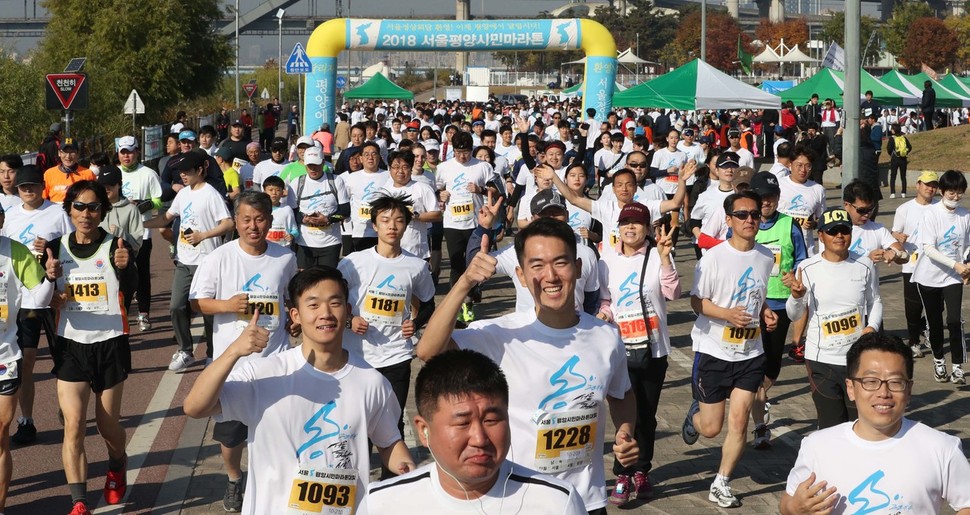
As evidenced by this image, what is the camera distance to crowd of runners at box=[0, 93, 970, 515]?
4199mm

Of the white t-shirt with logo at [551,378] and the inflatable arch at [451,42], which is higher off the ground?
the inflatable arch at [451,42]

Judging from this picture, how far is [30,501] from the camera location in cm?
734

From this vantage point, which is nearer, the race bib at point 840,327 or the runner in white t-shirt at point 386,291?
the runner in white t-shirt at point 386,291

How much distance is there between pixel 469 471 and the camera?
9.52ft

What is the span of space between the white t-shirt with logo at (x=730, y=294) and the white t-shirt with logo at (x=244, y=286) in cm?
240

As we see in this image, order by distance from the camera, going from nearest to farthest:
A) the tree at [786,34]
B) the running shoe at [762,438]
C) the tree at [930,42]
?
1. the running shoe at [762,438]
2. the tree at [930,42]
3. the tree at [786,34]

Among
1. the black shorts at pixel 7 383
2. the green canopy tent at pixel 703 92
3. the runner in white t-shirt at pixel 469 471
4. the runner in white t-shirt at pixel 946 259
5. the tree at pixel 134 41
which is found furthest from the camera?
the tree at pixel 134 41

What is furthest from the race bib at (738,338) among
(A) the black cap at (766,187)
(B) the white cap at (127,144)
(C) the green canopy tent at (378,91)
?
(C) the green canopy tent at (378,91)

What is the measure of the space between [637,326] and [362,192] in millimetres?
5904

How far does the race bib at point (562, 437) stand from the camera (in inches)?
179

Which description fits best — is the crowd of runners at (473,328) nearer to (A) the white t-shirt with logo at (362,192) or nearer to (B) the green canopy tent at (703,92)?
(A) the white t-shirt with logo at (362,192)

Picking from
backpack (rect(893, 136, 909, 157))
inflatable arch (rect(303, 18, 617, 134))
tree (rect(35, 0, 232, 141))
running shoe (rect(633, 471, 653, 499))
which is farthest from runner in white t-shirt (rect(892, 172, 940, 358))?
tree (rect(35, 0, 232, 141))

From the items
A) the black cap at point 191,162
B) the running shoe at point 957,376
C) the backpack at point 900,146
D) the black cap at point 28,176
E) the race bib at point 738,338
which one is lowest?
A: the running shoe at point 957,376

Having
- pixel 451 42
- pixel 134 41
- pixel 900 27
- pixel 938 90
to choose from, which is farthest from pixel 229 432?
pixel 900 27
